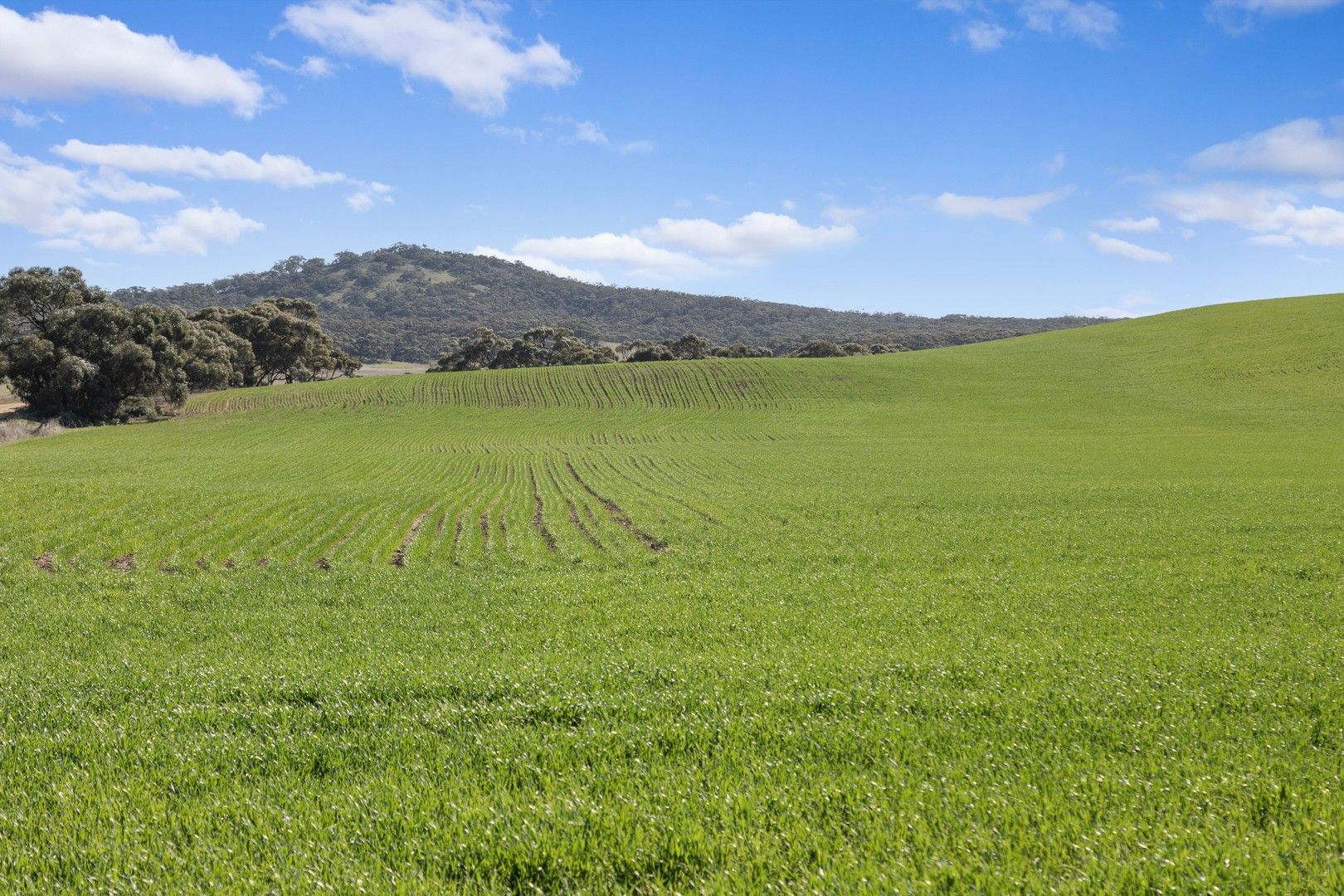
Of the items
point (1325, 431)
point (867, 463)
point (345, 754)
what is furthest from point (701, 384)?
point (345, 754)

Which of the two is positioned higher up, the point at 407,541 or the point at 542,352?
the point at 542,352

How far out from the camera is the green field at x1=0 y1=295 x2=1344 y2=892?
5961 millimetres

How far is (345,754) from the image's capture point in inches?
309

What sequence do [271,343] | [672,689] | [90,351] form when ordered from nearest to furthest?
[672,689] < [90,351] < [271,343]

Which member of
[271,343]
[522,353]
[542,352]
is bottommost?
[271,343]

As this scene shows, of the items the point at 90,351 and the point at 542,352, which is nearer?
the point at 90,351

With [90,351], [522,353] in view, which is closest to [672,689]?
[90,351]

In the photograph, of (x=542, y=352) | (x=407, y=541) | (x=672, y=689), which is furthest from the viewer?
(x=542, y=352)

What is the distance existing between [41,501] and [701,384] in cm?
7382

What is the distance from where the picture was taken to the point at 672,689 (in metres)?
9.65

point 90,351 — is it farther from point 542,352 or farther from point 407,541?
point 542,352

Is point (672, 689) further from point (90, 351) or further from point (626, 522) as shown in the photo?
point (90, 351)

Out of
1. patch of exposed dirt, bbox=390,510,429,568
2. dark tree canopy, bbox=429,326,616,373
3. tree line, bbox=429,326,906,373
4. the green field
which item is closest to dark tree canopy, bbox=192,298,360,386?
tree line, bbox=429,326,906,373

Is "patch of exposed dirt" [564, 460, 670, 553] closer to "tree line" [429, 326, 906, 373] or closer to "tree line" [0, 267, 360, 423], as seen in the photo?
"tree line" [0, 267, 360, 423]
